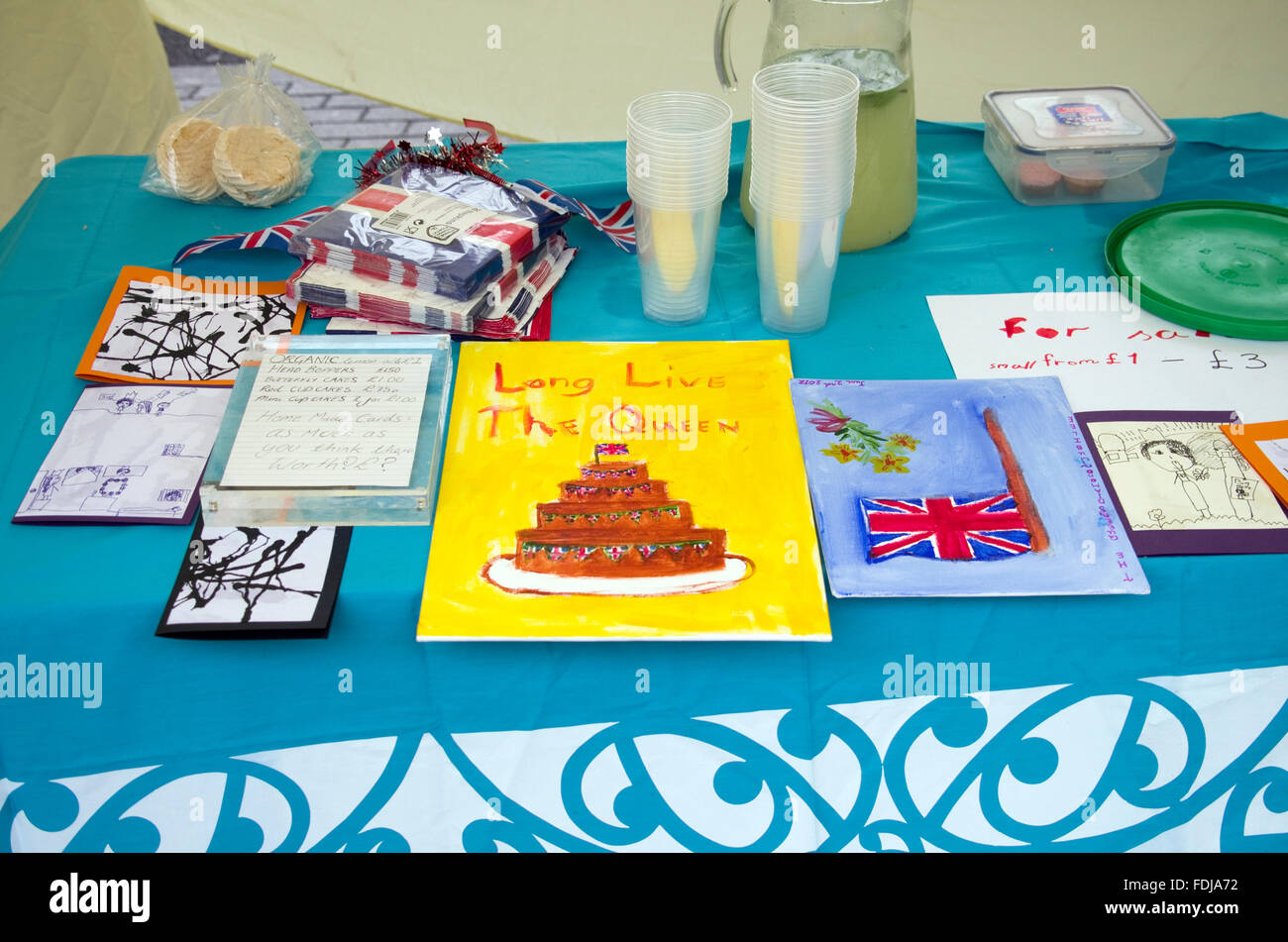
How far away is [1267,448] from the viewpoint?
886 millimetres

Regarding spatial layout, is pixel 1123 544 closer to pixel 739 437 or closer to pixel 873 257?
pixel 739 437

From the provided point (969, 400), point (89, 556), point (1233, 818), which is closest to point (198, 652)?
point (89, 556)

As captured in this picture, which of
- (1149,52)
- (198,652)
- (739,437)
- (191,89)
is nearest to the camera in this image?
(198,652)

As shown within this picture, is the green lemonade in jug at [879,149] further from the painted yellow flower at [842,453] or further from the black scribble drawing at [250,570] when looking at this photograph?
the black scribble drawing at [250,570]

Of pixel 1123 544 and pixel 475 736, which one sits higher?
pixel 1123 544

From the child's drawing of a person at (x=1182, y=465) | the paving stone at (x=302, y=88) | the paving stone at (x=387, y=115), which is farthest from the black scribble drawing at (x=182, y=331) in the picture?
the paving stone at (x=302, y=88)

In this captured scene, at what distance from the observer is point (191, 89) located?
311cm

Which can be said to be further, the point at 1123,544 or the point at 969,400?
the point at 969,400

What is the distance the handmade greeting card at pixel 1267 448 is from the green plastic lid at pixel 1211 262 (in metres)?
0.15

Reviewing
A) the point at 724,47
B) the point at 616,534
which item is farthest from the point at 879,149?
the point at 616,534

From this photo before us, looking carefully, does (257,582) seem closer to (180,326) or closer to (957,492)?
(180,326)

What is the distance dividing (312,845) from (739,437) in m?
0.52

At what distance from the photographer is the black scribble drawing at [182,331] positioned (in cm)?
97

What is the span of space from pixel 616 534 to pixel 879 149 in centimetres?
53
